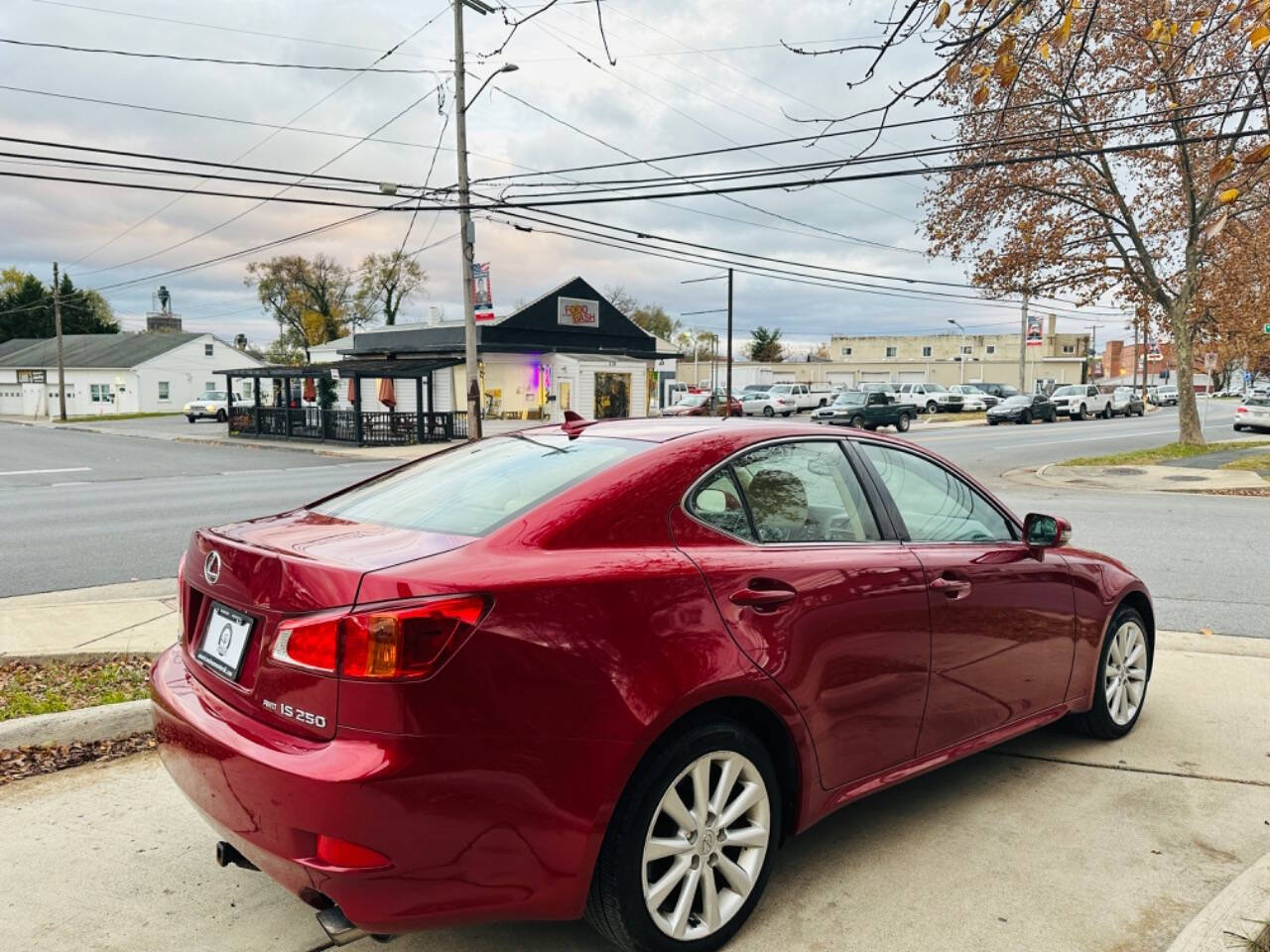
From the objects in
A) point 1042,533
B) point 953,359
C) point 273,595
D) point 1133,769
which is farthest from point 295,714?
point 953,359

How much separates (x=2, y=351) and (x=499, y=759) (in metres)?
86.6

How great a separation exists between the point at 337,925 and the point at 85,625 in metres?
4.82

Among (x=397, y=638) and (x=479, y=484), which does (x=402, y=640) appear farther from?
(x=479, y=484)

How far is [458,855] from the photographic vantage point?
229 cm

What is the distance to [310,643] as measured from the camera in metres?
2.38

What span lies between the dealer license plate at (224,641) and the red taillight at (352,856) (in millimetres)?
630

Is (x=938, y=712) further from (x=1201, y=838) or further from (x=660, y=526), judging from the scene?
(x=660, y=526)

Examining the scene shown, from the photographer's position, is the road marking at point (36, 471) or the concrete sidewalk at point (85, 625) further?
the road marking at point (36, 471)

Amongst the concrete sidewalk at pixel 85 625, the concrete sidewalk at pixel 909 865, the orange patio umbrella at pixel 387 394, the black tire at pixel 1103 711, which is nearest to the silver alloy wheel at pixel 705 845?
the concrete sidewalk at pixel 909 865

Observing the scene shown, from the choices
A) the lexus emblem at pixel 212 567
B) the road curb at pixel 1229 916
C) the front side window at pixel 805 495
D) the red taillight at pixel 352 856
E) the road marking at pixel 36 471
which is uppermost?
the front side window at pixel 805 495

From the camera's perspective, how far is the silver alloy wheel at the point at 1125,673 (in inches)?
178

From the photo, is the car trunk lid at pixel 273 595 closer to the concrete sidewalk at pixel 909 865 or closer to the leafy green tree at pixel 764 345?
the concrete sidewalk at pixel 909 865

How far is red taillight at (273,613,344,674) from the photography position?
2.33 meters

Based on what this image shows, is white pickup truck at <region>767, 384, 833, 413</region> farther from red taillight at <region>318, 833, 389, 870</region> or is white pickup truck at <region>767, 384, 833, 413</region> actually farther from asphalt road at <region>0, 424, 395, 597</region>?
red taillight at <region>318, 833, 389, 870</region>
